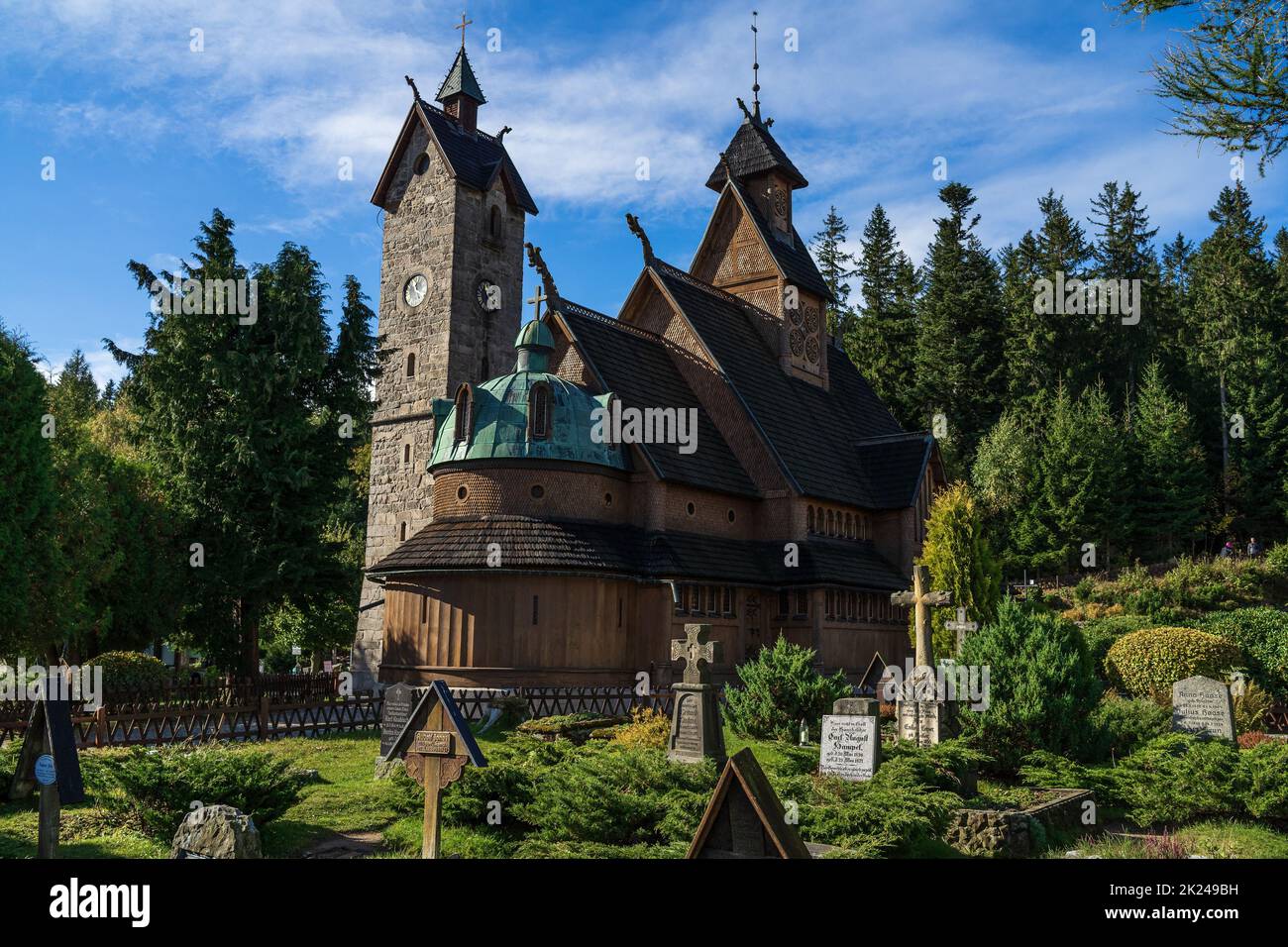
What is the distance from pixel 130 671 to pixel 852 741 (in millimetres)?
22543

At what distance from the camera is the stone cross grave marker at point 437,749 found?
11.2 meters

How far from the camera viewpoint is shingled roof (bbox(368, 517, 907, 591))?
26797 mm

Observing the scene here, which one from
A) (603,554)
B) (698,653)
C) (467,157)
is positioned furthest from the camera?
(467,157)

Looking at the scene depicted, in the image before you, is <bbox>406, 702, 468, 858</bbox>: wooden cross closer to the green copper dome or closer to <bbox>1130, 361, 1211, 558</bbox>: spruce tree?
the green copper dome

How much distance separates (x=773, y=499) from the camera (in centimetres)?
3369

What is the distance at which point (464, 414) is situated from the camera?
29.3 meters

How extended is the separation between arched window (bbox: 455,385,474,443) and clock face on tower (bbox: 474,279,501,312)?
13.5 m

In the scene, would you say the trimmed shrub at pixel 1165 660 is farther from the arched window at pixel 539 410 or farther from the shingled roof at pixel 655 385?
the arched window at pixel 539 410

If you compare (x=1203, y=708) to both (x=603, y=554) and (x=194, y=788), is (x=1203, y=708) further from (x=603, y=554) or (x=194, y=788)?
(x=194, y=788)

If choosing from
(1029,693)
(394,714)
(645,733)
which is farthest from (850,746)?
(394,714)

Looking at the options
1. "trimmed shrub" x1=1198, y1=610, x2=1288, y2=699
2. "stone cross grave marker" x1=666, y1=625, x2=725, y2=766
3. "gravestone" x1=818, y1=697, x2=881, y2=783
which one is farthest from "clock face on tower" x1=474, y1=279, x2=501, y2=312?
"gravestone" x1=818, y1=697, x2=881, y2=783

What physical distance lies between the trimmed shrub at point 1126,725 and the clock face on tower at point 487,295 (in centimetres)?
2890

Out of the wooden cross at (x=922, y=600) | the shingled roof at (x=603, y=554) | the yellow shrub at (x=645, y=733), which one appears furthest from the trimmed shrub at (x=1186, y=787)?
the shingled roof at (x=603, y=554)

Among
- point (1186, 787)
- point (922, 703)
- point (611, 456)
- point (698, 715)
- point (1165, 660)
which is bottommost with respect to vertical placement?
point (1186, 787)
